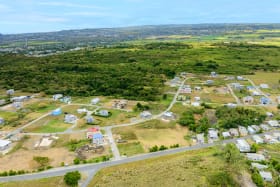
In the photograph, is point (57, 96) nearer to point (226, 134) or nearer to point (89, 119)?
point (89, 119)

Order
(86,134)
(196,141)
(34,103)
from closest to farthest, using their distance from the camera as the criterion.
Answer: (196,141), (86,134), (34,103)

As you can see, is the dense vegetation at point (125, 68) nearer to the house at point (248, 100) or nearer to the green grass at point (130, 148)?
the house at point (248, 100)

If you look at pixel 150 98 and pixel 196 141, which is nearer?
pixel 196 141

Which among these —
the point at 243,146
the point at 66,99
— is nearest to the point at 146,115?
the point at 243,146

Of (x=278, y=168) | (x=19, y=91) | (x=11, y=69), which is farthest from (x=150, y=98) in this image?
(x=11, y=69)

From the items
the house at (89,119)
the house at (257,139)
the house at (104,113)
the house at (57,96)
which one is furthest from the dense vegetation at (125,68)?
the house at (257,139)

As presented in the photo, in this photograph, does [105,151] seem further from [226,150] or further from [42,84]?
[42,84]
